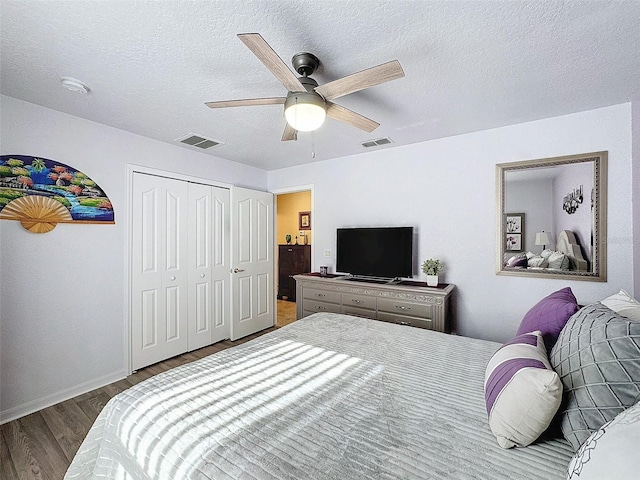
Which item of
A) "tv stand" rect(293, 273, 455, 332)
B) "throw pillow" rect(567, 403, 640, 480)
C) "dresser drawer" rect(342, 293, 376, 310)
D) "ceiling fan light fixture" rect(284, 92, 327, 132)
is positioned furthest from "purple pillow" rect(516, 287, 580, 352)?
"dresser drawer" rect(342, 293, 376, 310)

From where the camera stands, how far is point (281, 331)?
214 centimetres

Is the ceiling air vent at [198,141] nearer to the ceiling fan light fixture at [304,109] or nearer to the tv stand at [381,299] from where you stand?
the ceiling fan light fixture at [304,109]

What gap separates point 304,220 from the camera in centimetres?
614

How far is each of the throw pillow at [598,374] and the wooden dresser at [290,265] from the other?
485 centimetres

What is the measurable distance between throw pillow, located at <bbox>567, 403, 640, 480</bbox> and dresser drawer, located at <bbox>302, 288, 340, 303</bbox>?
2.77 m

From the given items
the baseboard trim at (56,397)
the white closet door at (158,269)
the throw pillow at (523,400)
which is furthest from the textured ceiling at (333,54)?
the baseboard trim at (56,397)

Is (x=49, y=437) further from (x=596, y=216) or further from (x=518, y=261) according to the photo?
(x=596, y=216)

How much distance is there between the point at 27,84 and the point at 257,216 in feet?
8.71

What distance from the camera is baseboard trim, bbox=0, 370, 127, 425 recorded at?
2.22 m

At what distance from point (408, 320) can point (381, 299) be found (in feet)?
1.14

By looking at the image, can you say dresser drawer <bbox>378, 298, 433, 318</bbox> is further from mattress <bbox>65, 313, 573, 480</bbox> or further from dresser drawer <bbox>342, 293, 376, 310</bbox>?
mattress <bbox>65, 313, 573, 480</bbox>

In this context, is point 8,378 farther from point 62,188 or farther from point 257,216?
point 257,216

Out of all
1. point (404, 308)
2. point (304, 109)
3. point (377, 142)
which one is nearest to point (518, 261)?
point (404, 308)

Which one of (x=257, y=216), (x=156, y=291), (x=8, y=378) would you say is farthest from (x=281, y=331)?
(x=257, y=216)
